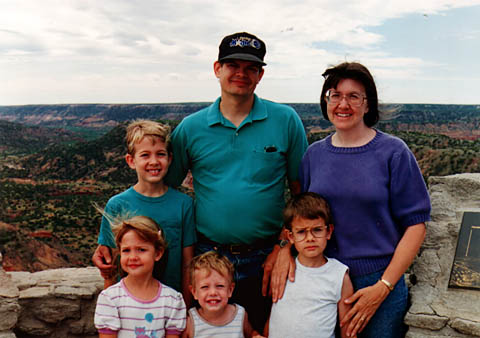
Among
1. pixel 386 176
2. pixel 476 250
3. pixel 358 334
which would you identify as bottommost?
pixel 358 334

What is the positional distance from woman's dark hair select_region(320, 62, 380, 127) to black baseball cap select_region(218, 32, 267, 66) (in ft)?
1.67

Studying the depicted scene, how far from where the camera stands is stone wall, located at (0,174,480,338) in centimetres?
293

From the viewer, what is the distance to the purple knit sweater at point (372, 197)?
8.07 feet

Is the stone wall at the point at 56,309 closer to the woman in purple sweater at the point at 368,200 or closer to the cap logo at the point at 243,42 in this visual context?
the woman in purple sweater at the point at 368,200

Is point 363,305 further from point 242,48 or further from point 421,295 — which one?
point 242,48

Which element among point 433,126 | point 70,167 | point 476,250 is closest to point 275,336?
point 476,250

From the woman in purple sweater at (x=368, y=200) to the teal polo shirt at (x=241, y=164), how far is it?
0.40 metres

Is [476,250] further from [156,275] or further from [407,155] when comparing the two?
[156,275]

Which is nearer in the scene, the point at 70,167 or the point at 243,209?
the point at 243,209

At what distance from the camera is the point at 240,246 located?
9.82 feet

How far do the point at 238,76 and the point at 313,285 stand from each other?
1.41 meters

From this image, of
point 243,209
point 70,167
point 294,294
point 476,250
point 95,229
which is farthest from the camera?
point 70,167

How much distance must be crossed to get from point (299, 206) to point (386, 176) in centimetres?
52

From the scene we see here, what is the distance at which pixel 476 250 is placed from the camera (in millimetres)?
3148
